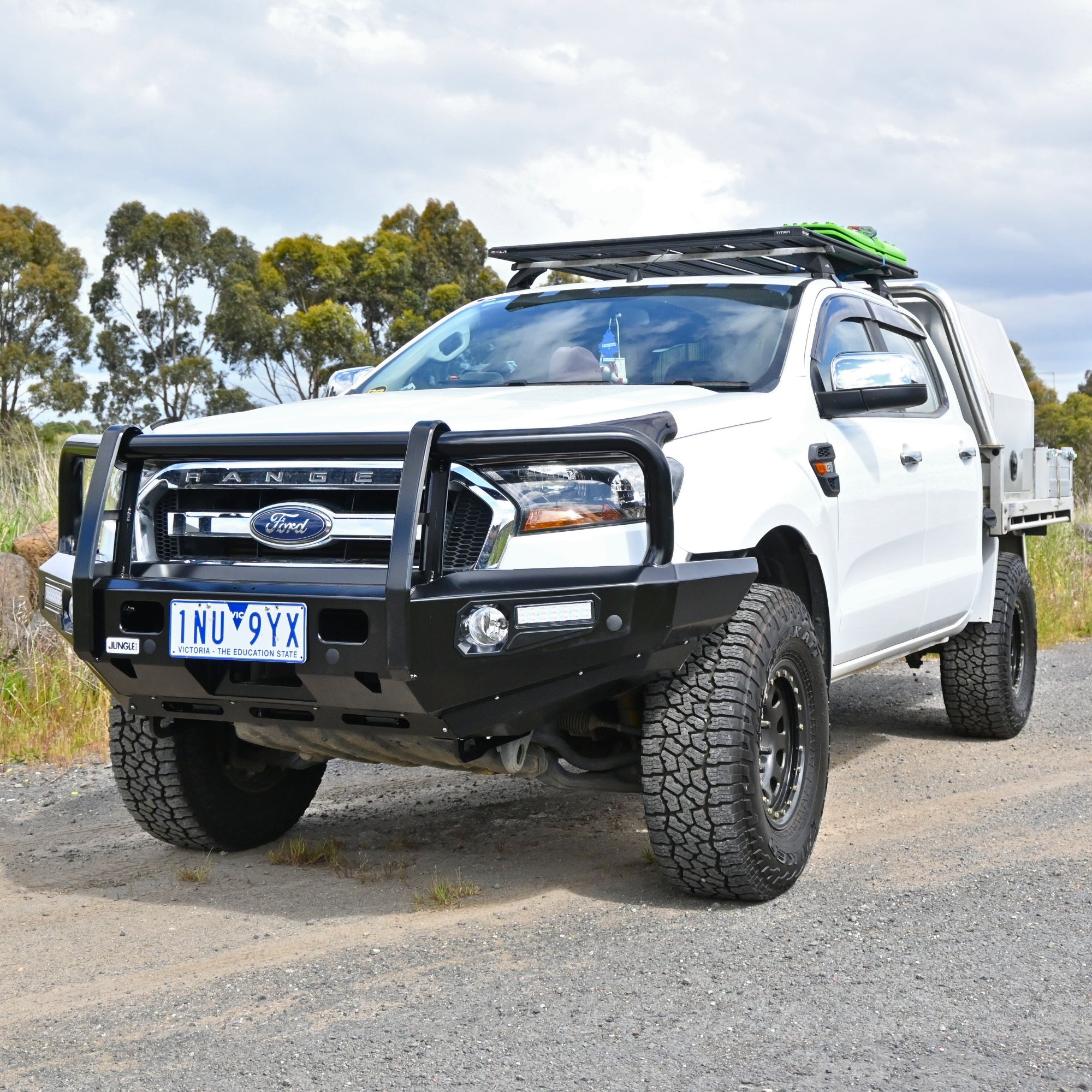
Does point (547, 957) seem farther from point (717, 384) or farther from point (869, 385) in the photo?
point (869, 385)

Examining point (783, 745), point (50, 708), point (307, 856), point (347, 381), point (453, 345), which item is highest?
point (453, 345)

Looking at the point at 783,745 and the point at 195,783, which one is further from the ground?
the point at 783,745

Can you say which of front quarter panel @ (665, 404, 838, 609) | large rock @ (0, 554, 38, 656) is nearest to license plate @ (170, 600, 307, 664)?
front quarter panel @ (665, 404, 838, 609)

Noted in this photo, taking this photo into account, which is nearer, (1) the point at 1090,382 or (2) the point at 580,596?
(2) the point at 580,596

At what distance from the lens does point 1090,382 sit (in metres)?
65.9

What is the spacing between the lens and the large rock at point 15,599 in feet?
25.2

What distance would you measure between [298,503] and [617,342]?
5.45ft

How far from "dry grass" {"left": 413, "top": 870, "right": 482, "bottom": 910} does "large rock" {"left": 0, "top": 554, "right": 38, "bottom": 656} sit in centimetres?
422

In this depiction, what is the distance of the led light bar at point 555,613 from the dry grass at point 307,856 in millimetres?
1592

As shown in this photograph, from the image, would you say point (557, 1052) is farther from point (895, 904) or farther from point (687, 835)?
point (895, 904)

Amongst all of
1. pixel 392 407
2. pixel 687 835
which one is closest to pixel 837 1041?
pixel 687 835

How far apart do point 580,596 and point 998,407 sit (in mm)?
4093

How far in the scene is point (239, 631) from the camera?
11.8ft

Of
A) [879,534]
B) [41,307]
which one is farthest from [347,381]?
[41,307]
